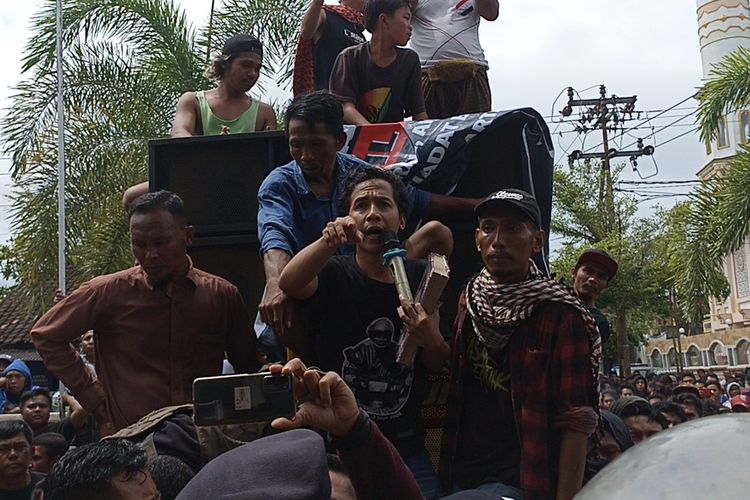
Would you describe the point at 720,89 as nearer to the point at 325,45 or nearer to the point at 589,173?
the point at 325,45

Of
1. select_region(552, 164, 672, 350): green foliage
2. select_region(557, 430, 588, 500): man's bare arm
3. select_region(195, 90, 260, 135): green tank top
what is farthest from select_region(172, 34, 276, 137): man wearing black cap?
select_region(552, 164, 672, 350): green foliage

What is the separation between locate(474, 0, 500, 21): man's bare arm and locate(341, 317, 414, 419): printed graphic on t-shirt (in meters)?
2.44

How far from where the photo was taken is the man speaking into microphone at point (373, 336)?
2.94m

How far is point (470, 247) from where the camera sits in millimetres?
3928

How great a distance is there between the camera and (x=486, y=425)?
9.48ft

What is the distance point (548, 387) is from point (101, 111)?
432 inches

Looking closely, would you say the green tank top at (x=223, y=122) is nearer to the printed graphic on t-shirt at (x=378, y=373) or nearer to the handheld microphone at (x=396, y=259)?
the handheld microphone at (x=396, y=259)

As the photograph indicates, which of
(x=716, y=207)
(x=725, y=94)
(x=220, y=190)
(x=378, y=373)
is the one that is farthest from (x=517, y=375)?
(x=725, y=94)

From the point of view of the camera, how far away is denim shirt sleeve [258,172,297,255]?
10.4 ft

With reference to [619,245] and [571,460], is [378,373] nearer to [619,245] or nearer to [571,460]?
[571,460]

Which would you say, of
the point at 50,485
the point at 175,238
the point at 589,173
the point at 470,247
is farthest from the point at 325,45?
the point at 589,173

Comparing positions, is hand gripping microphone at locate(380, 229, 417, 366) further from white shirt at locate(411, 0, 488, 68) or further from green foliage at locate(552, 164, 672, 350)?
green foliage at locate(552, 164, 672, 350)

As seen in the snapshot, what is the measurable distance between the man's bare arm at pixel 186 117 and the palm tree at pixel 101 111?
24.5 ft

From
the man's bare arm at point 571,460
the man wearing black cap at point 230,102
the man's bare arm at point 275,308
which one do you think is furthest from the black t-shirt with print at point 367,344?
the man wearing black cap at point 230,102
